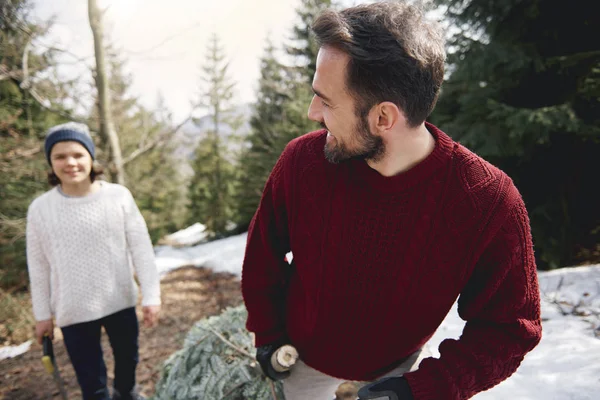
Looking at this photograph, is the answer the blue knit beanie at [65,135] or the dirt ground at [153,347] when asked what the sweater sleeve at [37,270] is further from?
the dirt ground at [153,347]

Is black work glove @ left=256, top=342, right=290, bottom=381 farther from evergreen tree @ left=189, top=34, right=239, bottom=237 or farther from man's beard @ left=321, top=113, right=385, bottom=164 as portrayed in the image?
evergreen tree @ left=189, top=34, right=239, bottom=237

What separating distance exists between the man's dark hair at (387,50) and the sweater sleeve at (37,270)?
229cm

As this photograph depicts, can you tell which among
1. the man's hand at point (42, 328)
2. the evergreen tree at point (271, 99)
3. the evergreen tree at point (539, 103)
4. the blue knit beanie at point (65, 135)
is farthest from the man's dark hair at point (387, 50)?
the evergreen tree at point (271, 99)

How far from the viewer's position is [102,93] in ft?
18.8

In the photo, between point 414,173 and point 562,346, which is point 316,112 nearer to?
point 414,173

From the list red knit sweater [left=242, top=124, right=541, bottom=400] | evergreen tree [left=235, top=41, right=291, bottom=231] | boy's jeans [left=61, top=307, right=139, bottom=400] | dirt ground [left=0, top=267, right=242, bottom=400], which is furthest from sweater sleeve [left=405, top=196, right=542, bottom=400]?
evergreen tree [left=235, top=41, right=291, bottom=231]

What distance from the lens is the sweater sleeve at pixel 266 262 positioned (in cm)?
159

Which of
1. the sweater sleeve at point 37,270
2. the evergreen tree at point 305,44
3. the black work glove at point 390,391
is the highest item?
the evergreen tree at point 305,44

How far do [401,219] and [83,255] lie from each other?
2.22 meters

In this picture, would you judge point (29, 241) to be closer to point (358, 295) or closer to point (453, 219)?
point (358, 295)

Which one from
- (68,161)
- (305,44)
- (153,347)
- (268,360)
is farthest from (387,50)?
(305,44)

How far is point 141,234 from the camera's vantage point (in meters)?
2.50

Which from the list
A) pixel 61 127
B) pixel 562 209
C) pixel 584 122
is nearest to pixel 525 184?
pixel 562 209

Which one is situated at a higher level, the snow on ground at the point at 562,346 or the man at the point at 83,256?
the man at the point at 83,256
